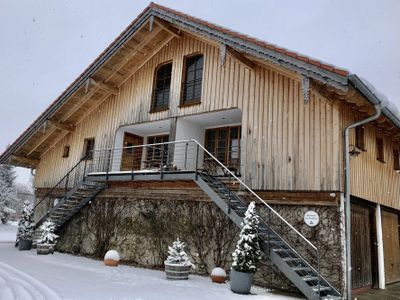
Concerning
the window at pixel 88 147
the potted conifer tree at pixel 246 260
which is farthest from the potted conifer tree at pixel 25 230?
the potted conifer tree at pixel 246 260

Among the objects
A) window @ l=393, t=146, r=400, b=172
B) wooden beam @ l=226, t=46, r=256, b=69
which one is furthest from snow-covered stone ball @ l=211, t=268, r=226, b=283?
window @ l=393, t=146, r=400, b=172

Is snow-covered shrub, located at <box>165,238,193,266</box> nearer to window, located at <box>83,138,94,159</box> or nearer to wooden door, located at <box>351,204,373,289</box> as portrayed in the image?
wooden door, located at <box>351,204,373,289</box>

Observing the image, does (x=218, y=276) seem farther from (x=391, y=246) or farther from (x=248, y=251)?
(x=391, y=246)

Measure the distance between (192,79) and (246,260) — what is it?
284 inches

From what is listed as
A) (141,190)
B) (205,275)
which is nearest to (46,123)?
(141,190)

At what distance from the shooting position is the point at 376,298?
30.6 ft

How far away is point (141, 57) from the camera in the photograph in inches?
587

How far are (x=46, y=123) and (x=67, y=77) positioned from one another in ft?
471

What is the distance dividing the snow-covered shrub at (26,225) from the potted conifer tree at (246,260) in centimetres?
997

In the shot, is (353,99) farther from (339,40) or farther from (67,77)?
→ (339,40)

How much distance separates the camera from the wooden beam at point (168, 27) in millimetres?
13383

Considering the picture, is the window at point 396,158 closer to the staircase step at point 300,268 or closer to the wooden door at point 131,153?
the staircase step at point 300,268

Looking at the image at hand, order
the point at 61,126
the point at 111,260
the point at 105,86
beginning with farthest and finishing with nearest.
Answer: the point at 61,126
the point at 105,86
the point at 111,260

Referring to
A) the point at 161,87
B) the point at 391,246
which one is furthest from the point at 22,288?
the point at 391,246
